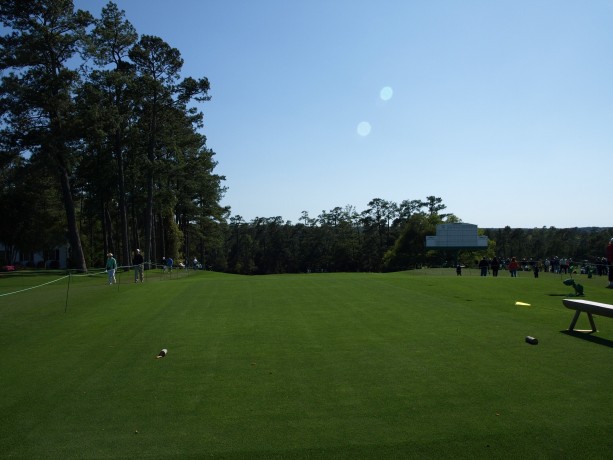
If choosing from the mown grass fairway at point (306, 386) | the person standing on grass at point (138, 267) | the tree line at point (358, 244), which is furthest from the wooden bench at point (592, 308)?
the tree line at point (358, 244)

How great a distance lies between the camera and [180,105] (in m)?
48.0

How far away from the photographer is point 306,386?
730 cm

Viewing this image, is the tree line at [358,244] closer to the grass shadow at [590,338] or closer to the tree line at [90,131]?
the tree line at [90,131]

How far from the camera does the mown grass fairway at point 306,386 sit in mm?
5438

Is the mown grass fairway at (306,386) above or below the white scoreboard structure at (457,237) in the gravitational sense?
below

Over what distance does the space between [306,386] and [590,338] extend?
6.38 metres

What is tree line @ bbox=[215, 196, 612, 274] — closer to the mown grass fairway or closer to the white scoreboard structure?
the white scoreboard structure

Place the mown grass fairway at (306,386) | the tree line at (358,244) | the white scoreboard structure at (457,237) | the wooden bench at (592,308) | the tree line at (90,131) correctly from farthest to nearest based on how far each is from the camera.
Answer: the tree line at (358,244), the white scoreboard structure at (457,237), the tree line at (90,131), the wooden bench at (592,308), the mown grass fairway at (306,386)

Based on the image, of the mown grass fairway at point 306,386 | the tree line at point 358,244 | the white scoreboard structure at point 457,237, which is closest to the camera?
the mown grass fairway at point 306,386

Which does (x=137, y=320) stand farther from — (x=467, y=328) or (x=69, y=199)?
(x=69, y=199)

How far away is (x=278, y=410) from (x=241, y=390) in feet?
3.11

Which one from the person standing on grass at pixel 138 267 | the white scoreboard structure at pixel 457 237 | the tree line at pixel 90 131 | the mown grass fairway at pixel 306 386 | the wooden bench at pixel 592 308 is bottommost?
the mown grass fairway at pixel 306 386

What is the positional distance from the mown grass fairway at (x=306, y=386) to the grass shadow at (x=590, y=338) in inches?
3.5

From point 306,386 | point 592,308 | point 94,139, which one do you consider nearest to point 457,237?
point 94,139
